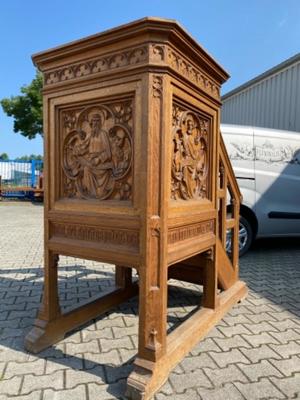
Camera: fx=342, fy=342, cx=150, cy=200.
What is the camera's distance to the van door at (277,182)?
5.45 meters

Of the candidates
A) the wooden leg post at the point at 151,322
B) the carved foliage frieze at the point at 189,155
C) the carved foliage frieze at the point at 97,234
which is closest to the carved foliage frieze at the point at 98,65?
the carved foliage frieze at the point at 189,155

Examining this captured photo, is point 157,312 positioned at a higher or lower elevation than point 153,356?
higher

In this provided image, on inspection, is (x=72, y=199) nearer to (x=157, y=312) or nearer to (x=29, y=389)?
(x=157, y=312)

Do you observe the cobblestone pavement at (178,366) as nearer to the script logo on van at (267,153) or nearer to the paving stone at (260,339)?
the paving stone at (260,339)

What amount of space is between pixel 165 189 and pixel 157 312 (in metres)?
0.74

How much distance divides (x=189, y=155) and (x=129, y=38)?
86cm

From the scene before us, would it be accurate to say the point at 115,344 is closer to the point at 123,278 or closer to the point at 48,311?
the point at 48,311

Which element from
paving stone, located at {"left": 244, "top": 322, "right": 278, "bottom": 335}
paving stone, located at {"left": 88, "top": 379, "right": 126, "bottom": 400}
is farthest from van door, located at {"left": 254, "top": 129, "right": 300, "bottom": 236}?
paving stone, located at {"left": 88, "top": 379, "right": 126, "bottom": 400}

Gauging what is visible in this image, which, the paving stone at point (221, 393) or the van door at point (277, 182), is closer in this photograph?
the paving stone at point (221, 393)

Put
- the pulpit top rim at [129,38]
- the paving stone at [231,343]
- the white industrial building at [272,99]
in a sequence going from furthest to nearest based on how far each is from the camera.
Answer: the white industrial building at [272,99] < the paving stone at [231,343] < the pulpit top rim at [129,38]

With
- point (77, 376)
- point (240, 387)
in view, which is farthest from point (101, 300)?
point (240, 387)

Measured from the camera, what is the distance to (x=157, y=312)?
2062 mm

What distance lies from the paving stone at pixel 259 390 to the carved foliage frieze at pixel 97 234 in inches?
41.3

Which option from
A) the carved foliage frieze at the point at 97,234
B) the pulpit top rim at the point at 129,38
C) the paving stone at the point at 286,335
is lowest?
the paving stone at the point at 286,335
